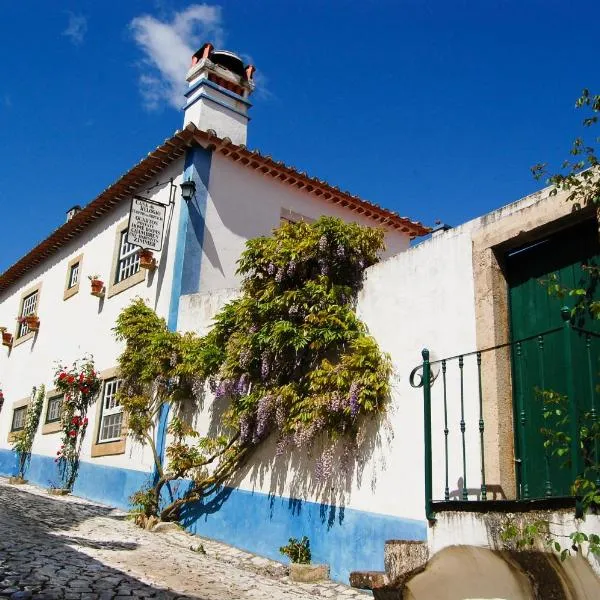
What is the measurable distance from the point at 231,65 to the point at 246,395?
7.97m

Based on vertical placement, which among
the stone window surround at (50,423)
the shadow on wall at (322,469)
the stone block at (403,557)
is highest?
the stone window surround at (50,423)

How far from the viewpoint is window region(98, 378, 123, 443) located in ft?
37.5

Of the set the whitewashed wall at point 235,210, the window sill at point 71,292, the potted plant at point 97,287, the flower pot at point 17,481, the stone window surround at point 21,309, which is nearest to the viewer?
the whitewashed wall at point 235,210

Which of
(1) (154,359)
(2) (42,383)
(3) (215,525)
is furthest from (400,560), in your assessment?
(2) (42,383)

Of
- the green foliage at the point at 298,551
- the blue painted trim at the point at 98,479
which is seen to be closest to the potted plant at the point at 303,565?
the green foliage at the point at 298,551

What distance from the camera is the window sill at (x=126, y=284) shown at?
452 inches

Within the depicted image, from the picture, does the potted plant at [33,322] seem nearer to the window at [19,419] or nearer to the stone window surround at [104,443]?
the window at [19,419]

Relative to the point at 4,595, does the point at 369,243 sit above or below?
above

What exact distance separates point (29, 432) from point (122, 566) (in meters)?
9.35

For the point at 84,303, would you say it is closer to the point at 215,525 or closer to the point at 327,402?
the point at 215,525

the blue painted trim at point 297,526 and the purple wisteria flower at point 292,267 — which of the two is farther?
the purple wisteria flower at point 292,267

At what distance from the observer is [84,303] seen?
13555 mm

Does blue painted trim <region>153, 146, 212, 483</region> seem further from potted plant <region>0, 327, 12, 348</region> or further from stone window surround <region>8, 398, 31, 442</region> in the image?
potted plant <region>0, 327, 12, 348</region>

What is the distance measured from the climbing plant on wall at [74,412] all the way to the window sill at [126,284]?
4.63 ft
